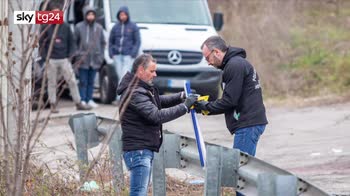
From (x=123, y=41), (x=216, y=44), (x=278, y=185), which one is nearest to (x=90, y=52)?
(x=123, y=41)

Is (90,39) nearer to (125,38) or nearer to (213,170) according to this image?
(125,38)

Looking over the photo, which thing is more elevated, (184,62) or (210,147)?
(210,147)

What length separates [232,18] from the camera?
28031 mm

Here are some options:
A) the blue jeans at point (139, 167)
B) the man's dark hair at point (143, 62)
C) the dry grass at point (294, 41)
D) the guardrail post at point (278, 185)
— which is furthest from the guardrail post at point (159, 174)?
the dry grass at point (294, 41)

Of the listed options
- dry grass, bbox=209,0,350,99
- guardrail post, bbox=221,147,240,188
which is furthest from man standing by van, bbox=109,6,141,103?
guardrail post, bbox=221,147,240,188

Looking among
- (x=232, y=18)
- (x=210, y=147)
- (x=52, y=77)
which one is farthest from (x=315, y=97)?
(x=210, y=147)

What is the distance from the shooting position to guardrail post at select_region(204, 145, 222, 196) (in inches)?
309

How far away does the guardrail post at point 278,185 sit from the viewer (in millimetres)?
6582

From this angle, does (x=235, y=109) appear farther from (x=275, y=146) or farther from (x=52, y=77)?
(x=52, y=77)

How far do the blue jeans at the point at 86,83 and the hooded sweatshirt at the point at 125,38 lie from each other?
86 centimetres

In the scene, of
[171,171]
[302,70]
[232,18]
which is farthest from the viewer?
[232,18]

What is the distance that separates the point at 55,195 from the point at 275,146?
6.13 meters

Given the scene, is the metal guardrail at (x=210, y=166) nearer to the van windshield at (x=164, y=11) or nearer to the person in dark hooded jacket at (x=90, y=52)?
the person in dark hooded jacket at (x=90, y=52)

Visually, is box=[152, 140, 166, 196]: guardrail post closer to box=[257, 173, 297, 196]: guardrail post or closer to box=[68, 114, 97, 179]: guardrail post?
box=[68, 114, 97, 179]: guardrail post
